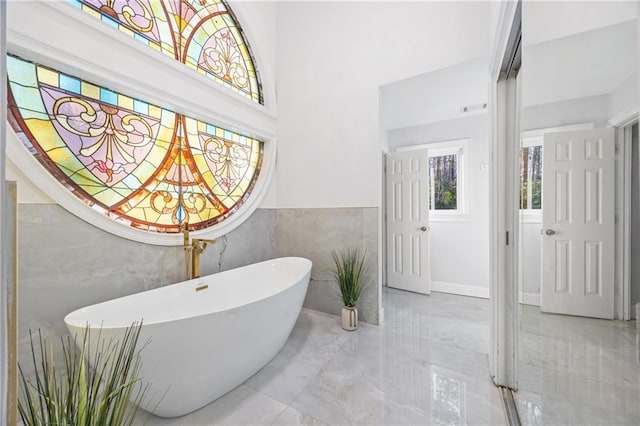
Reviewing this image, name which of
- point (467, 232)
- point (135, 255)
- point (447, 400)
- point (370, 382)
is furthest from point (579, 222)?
point (467, 232)

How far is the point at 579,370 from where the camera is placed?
742 millimetres

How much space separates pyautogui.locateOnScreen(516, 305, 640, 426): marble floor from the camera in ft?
1.75

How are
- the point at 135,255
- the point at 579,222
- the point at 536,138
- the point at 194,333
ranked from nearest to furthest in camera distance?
the point at 579,222 → the point at 536,138 → the point at 194,333 → the point at 135,255

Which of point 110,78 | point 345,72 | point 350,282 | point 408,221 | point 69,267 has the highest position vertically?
point 345,72

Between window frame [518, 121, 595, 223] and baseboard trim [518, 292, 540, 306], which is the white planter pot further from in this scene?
window frame [518, 121, 595, 223]

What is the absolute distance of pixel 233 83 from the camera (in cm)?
260

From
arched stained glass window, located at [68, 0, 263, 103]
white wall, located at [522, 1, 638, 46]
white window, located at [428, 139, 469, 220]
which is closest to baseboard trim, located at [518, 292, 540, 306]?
white wall, located at [522, 1, 638, 46]

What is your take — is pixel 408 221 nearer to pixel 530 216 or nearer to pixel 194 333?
pixel 530 216

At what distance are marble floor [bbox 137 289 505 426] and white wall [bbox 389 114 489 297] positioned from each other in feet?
3.33

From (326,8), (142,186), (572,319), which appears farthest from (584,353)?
(326,8)

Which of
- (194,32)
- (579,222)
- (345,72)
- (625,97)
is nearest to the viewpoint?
→ (625,97)

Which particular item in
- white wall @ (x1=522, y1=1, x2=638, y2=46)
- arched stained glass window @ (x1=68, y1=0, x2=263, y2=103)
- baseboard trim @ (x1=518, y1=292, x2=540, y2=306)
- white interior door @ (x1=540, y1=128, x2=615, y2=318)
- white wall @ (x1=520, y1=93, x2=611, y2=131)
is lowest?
baseboard trim @ (x1=518, y1=292, x2=540, y2=306)

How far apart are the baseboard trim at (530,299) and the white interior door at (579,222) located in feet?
0.21

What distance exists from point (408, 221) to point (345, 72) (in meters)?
1.97
